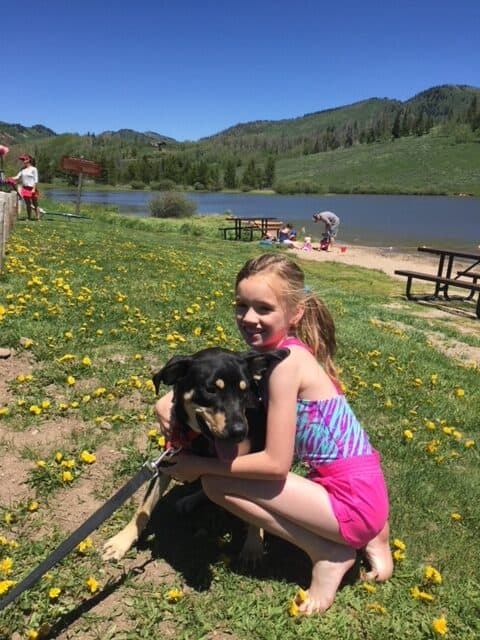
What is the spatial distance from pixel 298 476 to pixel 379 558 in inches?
34.2

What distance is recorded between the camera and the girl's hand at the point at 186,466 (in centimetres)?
320

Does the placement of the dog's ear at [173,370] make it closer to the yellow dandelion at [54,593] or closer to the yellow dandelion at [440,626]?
the yellow dandelion at [54,593]

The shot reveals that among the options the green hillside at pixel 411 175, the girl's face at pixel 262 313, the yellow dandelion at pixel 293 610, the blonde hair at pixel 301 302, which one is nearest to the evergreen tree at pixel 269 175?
the green hillside at pixel 411 175

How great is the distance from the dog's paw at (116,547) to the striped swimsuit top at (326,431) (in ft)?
4.57

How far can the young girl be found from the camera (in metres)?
3.05

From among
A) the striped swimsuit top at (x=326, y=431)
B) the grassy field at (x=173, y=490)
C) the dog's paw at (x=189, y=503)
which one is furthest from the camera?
the dog's paw at (x=189, y=503)

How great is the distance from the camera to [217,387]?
3.04m

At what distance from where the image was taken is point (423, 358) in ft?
28.1

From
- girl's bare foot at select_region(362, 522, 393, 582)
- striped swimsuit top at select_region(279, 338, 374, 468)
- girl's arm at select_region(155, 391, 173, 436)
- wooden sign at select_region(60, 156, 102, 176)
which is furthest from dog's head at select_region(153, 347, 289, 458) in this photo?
wooden sign at select_region(60, 156, 102, 176)

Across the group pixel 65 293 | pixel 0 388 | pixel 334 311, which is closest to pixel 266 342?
pixel 0 388

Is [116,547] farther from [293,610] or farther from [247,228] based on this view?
[247,228]

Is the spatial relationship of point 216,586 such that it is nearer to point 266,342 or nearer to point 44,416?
point 266,342

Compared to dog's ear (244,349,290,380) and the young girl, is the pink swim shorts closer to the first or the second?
the young girl

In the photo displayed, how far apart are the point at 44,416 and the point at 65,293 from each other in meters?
3.39
